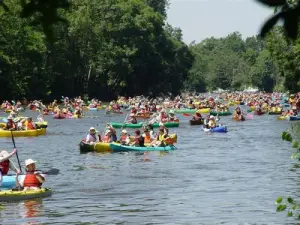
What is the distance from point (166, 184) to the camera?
965 inches

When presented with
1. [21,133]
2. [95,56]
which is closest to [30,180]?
[21,133]

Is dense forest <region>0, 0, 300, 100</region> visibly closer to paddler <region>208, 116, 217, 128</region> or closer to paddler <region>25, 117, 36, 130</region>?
paddler <region>208, 116, 217, 128</region>

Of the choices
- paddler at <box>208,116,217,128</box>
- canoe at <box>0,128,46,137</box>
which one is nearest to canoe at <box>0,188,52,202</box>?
canoe at <box>0,128,46,137</box>

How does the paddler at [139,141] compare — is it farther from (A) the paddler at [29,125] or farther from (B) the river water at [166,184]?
(A) the paddler at [29,125]

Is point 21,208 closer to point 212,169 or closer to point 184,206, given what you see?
point 184,206

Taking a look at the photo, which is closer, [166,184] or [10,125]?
[166,184]

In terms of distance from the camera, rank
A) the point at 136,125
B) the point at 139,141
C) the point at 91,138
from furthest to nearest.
Answer: the point at 136,125 → the point at 91,138 → the point at 139,141

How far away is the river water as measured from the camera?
18.4m

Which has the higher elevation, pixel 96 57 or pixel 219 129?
pixel 96 57

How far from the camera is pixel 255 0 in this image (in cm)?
417

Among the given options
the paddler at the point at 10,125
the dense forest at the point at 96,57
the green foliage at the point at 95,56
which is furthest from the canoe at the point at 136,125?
the green foliage at the point at 95,56

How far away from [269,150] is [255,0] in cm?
3352

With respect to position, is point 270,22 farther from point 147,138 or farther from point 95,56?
point 95,56

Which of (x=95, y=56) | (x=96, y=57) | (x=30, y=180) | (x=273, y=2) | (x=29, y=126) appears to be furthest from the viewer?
(x=96, y=57)
